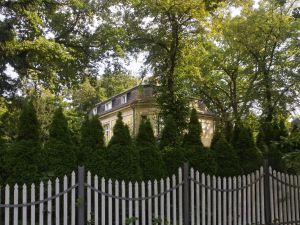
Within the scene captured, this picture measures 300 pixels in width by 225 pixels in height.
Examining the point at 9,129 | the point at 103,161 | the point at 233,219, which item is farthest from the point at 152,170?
the point at 9,129

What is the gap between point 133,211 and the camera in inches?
280

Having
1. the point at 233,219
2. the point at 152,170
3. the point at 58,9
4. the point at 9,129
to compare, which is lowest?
the point at 233,219

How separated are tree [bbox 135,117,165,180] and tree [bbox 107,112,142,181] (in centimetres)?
30

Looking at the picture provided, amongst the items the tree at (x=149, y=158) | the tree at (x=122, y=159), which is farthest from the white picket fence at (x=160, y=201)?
the tree at (x=149, y=158)

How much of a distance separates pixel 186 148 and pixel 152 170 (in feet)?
3.66

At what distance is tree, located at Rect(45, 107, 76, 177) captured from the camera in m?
7.33

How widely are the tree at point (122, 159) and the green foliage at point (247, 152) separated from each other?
3050mm

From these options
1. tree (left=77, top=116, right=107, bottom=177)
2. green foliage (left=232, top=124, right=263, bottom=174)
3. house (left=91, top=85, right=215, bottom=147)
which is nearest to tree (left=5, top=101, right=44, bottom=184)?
tree (left=77, top=116, right=107, bottom=177)

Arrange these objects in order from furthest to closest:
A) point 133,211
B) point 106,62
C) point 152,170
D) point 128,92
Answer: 1. point 128,92
2. point 106,62
3. point 152,170
4. point 133,211

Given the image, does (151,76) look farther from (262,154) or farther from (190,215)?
(190,215)

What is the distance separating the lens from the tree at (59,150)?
24.1 ft

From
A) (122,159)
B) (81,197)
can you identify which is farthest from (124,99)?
(81,197)

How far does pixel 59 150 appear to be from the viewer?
293 inches

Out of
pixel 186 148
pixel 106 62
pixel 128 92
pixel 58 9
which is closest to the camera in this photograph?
pixel 186 148
